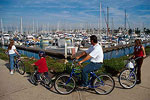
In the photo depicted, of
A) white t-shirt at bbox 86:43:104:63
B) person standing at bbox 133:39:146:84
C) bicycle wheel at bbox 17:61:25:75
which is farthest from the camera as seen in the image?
bicycle wheel at bbox 17:61:25:75

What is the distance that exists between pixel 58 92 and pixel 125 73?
246cm

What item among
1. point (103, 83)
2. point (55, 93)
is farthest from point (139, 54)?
point (55, 93)

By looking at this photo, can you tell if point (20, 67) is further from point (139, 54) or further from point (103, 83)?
point (139, 54)

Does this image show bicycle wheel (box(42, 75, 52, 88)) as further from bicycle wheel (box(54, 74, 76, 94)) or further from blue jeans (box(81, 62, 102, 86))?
blue jeans (box(81, 62, 102, 86))

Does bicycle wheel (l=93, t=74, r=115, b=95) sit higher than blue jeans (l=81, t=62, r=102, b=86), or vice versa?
blue jeans (l=81, t=62, r=102, b=86)

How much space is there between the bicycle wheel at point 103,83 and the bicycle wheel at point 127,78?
0.54 m

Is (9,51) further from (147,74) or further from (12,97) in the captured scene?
(147,74)

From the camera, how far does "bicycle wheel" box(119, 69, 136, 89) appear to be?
5055 mm

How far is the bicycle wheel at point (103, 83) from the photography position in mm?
4519

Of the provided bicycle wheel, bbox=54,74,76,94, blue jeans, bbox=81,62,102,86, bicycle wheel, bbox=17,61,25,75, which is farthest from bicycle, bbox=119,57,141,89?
bicycle wheel, bbox=17,61,25,75

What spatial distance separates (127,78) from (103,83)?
1198 mm

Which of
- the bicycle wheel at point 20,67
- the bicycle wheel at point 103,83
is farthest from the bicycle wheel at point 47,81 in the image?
the bicycle wheel at point 20,67

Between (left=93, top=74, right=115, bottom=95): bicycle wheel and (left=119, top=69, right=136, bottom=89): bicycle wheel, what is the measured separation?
21.4 inches

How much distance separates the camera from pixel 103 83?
15.2ft
